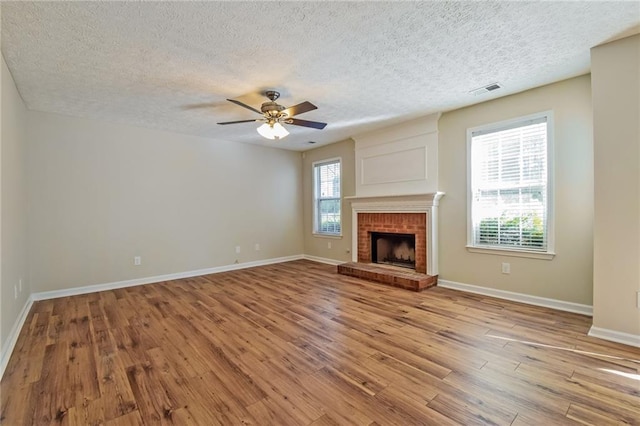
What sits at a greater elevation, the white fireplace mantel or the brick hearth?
the white fireplace mantel

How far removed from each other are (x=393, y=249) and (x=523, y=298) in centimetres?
214

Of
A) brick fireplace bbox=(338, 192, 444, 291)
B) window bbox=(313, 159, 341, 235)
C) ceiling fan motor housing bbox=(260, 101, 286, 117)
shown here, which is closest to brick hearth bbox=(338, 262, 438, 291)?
brick fireplace bbox=(338, 192, 444, 291)

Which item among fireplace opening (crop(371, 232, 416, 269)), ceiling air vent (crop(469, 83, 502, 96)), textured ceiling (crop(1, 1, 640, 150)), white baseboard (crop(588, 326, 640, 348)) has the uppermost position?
textured ceiling (crop(1, 1, 640, 150))

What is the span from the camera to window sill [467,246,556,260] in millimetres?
3312

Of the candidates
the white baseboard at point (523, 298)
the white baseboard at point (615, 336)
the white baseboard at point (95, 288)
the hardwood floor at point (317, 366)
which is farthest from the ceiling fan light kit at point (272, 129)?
the white baseboard at point (615, 336)

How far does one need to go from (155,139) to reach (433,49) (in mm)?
4307

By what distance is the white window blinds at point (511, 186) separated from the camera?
3.37 metres

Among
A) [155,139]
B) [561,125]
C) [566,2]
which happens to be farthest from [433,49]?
[155,139]

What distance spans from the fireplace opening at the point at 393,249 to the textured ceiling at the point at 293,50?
2279 millimetres

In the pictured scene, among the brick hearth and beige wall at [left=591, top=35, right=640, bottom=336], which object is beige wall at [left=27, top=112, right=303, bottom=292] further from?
beige wall at [left=591, top=35, right=640, bottom=336]

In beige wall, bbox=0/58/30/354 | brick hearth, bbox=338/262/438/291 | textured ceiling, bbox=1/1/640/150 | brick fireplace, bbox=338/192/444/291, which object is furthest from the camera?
brick fireplace, bbox=338/192/444/291

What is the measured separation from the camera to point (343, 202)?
5898 millimetres

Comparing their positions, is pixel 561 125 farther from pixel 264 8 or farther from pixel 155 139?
pixel 155 139

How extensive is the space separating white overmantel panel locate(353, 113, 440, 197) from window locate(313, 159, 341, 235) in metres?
0.73
